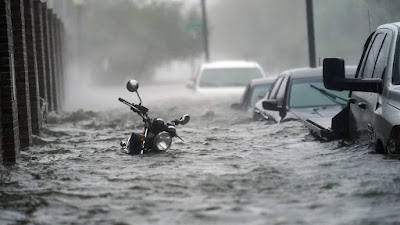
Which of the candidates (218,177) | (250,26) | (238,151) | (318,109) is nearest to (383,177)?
(218,177)

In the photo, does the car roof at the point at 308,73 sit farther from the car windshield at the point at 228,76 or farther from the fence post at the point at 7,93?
the car windshield at the point at 228,76

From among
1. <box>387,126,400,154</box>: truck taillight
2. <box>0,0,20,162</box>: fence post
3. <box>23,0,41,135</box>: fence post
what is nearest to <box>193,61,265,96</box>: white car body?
<box>23,0,41,135</box>: fence post

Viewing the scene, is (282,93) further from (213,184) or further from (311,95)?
(213,184)

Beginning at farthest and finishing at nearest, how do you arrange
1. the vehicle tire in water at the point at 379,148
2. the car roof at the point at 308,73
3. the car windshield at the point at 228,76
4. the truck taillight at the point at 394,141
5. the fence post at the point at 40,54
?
1. the car windshield at the point at 228,76
2. the fence post at the point at 40,54
3. the car roof at the point at 308,73
4. the vehicle tire in water at the point at 379,148
5. the truck taillight at the point at 394,141

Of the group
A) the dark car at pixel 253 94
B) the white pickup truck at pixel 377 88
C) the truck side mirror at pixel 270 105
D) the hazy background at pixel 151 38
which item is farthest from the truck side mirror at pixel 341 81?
the hazy background at pixel 151 38

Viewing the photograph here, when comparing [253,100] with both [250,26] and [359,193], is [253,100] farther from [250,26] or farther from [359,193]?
[250,26]

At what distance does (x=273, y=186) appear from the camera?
22.6 feet

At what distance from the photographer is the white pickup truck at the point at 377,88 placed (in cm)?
660

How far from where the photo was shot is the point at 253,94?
15453 mm

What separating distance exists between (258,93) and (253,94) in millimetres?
106

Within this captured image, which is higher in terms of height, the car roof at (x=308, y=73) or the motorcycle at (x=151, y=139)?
the car roof at (x=308, y=73)

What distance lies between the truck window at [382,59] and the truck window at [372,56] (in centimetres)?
15

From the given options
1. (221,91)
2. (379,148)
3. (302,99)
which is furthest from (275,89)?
(221,91)

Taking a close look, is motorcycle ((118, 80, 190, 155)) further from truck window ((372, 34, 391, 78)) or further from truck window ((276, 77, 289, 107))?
truck window ((372, 34, 391, 78))
